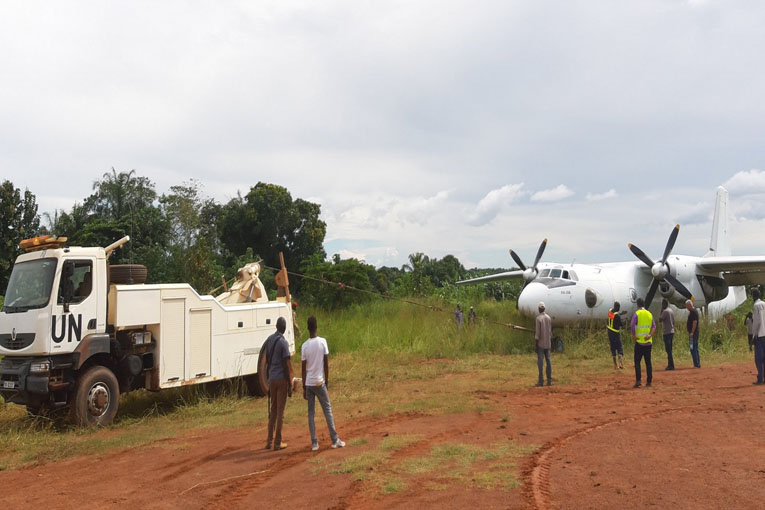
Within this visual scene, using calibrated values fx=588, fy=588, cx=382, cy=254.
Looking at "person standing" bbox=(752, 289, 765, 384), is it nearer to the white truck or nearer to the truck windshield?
the white truck

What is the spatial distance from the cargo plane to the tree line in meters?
7.23

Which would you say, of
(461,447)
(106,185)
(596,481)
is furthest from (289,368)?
(106,185)

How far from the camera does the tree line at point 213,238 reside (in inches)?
1005

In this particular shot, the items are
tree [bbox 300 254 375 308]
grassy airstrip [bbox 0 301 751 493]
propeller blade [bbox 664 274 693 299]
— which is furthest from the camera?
tree [bbox 300 254 375 308]

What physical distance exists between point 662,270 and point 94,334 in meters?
17.3

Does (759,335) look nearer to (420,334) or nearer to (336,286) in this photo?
(420,334)

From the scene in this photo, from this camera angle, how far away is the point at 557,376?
549 inches

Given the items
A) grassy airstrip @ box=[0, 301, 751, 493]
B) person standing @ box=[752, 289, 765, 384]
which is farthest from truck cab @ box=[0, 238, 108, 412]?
person standing @ box=[752, 289, 765, 384]

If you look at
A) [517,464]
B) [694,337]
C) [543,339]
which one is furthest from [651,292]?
[517,464]

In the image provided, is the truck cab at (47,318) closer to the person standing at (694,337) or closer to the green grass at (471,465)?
the green grass at (471,465)

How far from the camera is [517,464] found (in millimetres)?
6441

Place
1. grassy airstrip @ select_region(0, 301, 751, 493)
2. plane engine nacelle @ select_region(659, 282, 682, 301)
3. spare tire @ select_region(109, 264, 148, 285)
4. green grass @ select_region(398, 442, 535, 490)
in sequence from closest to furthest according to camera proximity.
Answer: green grass @ select_region(398, 442, 535, 490) < grassy airstrip @ select_region(0, 301, 751, 493) < spare tire @ select_region(109, 264, 148, 285) < plane engine nacelle @ select_region(659, 282, 682, 301)

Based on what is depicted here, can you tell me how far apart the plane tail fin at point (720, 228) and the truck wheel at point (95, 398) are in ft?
80.1

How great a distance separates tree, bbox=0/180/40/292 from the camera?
26.3 meters
